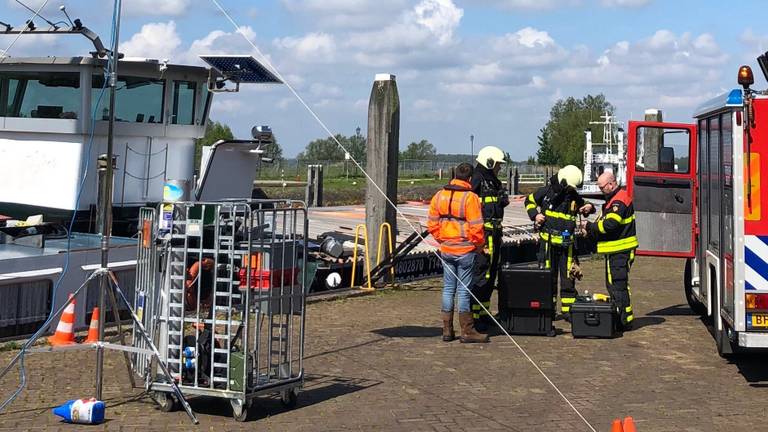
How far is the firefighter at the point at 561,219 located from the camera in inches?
496

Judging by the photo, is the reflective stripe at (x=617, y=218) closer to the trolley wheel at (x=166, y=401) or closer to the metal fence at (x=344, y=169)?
the trolley wheel at (x=166, y=401)

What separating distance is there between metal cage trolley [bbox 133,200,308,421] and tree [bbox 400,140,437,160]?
277 ft

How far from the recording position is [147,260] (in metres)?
8.41

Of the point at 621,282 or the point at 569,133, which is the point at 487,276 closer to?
the point at 621,282

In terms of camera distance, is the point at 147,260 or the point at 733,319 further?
the point at 733,319

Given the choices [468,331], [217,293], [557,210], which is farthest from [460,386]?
[557,210]

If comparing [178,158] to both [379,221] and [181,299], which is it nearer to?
[379,221]

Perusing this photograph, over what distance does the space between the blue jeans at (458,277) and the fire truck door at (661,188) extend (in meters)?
3.17

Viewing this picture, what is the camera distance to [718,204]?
10.5 metres

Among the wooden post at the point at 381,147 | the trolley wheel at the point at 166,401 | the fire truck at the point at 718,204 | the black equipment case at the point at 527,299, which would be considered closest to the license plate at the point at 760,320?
the fire truck at the point at 718,204

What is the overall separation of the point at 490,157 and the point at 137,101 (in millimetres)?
5516

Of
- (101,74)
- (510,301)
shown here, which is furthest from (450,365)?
(101,74)

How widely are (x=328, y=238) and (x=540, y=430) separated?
340 inches

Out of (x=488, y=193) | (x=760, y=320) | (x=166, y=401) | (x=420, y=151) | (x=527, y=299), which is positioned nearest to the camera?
(x=166, y=401)
